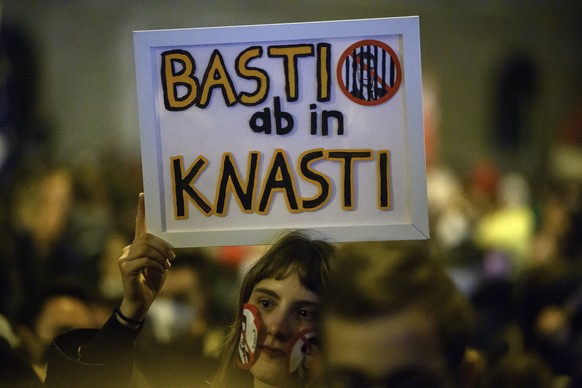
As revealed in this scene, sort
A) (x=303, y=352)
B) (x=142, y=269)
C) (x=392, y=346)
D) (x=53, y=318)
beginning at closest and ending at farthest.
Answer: (x=392, y=346), (x=303, y=352), (x=142, y=269), (x=53, y=318)

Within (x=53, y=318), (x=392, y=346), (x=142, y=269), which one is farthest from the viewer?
(x=53, y=318)

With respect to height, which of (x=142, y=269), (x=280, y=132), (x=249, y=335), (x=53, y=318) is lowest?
(x=53, y=318)

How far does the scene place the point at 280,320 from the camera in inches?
74.1

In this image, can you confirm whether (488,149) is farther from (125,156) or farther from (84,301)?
(84,301)

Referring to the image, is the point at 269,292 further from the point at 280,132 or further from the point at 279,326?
the point at 280,132

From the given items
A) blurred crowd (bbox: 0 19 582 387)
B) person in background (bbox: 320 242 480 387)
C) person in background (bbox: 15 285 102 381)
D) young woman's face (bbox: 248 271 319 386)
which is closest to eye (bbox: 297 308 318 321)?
young woman's face (bbox: 248 271 319 386)

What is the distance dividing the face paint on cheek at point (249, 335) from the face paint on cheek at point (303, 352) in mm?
75

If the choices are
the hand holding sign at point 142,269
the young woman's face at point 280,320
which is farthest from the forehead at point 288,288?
the hand holding sign at point 142,269

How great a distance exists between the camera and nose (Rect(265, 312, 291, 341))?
188 centimetres

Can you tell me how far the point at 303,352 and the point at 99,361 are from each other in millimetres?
440

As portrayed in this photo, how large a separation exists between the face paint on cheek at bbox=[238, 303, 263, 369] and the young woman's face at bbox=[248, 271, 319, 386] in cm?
1

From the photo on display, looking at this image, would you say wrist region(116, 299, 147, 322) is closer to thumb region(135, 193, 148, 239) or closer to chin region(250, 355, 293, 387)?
thumb region(135, 193, 148, 239)

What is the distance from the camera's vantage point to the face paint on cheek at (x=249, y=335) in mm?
1886

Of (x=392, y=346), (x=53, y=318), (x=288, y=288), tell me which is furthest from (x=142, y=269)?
(x=53, y=318)
